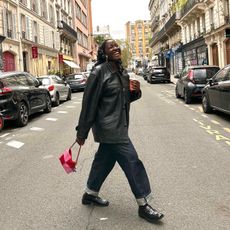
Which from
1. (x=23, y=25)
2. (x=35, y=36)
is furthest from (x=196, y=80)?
(x=35, y=36)

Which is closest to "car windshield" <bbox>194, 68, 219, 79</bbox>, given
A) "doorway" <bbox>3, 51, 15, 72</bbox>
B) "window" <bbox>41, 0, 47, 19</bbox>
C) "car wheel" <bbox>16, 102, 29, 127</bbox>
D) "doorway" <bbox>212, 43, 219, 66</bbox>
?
"car wheel" <bbox>16, 102, 29, 127</bbox>

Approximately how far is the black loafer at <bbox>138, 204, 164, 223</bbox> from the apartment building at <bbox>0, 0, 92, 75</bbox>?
79.8 ft

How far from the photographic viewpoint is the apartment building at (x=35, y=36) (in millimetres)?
29967

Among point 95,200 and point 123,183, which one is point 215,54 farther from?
point 95,200

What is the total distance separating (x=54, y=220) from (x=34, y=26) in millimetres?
34624

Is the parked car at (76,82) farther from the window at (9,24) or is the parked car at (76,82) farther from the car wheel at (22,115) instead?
the car wheel at (22,115)

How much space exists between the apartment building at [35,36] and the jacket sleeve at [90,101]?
2389cm

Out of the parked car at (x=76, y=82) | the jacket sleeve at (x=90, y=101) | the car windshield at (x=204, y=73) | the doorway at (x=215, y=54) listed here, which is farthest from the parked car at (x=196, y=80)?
the doorway at (x=215, y=54)

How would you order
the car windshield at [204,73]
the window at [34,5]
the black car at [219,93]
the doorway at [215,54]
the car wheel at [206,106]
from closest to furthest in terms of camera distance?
the black car at [219,93] < the car wheel at [206,106] < the car windshield at [204,73] < the doorway at [215,54] < the window at [34,5]

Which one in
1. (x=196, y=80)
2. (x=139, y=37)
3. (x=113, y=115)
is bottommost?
(x=113, y=115)

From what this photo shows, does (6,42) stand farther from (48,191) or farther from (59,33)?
(48,191)

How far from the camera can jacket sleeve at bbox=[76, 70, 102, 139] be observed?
442 cm

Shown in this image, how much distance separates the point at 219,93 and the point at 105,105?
7.87m

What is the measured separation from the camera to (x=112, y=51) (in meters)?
4.48
